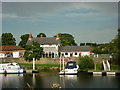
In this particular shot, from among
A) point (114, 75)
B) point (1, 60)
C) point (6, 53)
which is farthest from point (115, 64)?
point (6, 53)

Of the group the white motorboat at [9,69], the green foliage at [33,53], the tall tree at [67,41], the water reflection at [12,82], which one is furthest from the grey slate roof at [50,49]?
the water reflection at [12,82]

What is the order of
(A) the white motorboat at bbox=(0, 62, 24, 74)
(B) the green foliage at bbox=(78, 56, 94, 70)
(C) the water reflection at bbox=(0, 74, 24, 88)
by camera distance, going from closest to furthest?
(C) the water reflection at bbox=(0, 74, 24, 88)
(A) the white motorboat at bbox=(0, 62, 24, 74)
(B) the green foliage at bbox=(78, 56, 94, 70)

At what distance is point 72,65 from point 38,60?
1297cm

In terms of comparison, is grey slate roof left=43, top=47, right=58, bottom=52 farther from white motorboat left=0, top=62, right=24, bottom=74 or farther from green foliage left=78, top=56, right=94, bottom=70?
white motorboat left=0, top=62, right=24, bottom=74

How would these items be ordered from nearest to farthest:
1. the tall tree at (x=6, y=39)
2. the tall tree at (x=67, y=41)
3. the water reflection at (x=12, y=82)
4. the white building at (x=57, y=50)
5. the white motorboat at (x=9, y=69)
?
the water reflection at (x=12, y=82)
the white motorboat at (x=9, y=69)
the white building at (x=57, y=50)
the tall tree at (x=67, y=41)
the tall tree at (x=6, y=39)

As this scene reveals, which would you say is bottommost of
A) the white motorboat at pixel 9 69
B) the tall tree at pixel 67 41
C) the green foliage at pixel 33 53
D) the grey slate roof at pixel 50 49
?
the white motorboat at pixel 9 69

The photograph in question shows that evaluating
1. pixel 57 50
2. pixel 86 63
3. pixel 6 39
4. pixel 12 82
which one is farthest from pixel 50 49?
pixel 12 82

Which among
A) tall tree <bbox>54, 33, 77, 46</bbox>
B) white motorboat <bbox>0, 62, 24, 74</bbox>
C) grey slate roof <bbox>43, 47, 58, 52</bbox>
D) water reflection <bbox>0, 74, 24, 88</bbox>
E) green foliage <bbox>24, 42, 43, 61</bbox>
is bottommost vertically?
water reflection <bbox>0, 74, 24, 88</bbox>

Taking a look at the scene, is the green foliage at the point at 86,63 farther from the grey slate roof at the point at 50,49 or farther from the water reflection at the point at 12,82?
the grey slate roof at the point at 50,49

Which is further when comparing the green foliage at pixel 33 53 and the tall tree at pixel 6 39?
the tall tree at pixel 6 39

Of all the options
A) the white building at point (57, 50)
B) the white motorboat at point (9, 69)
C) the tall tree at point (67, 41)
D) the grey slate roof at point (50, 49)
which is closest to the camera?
the white motorboat at point (9, 69)

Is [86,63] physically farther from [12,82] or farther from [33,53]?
[12,82]

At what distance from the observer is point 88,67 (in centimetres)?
5769

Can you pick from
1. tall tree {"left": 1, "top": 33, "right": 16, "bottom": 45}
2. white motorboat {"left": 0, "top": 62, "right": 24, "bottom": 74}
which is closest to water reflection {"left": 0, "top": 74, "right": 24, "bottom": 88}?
white motorboat {"left": 0, "top": 62, "right": 24, "bottom": 74}
